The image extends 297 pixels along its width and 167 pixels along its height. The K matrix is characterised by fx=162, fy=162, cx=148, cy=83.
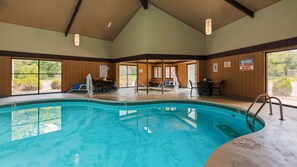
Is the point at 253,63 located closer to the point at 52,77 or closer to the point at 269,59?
the point at 269,59

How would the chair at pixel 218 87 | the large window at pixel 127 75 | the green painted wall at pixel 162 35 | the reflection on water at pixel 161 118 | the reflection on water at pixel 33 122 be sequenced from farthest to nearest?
the large window at pixel 127 75 → the green painted wall at pixel 162 35 → the chair at pixel 218 87 → the reflection on water at pixel 161 118 → the reflection on water at pixel 33 122

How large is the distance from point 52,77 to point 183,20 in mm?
8261

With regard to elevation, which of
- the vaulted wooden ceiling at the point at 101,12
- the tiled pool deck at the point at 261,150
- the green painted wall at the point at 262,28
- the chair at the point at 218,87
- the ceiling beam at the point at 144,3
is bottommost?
the tiled pool deck at the point at 261,150

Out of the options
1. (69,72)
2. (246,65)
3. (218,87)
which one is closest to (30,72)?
(69,72)

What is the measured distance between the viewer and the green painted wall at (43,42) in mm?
7922

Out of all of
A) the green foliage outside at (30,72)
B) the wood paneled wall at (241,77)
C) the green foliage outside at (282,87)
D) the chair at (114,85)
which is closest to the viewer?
the wood paneled wall at (241,77)

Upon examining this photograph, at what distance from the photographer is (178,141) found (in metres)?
3.45

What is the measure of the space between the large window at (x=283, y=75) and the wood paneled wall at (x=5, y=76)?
11.5 m

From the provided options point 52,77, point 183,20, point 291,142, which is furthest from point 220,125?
point 52,77

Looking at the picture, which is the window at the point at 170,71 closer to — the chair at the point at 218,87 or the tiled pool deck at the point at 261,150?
the chair at the point at 218,87

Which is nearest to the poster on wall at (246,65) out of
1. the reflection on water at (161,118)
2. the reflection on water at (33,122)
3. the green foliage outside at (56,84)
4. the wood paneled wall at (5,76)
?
the reflection on water at (161,118)

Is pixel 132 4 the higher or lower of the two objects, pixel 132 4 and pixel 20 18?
the higher

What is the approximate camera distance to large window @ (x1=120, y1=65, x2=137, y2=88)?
13695 millimetres

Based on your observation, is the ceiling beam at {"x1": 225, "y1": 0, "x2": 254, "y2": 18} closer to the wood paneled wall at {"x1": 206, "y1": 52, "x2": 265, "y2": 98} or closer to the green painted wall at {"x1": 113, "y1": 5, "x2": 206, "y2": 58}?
the wood paneled wall at {"x1": 206, "y1": 52, "x2": 265, "y2": 98}
